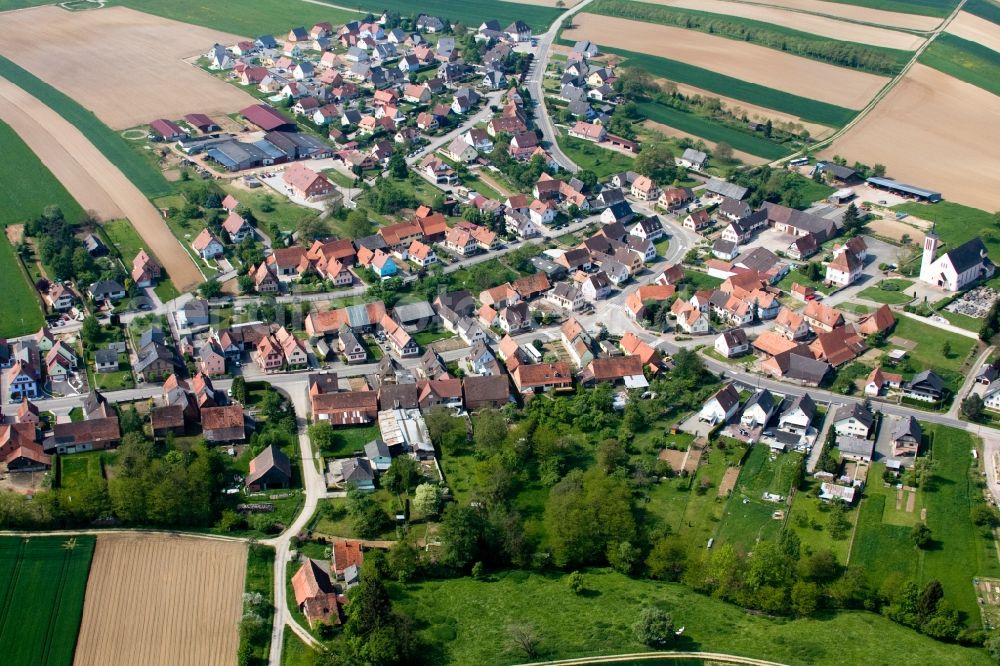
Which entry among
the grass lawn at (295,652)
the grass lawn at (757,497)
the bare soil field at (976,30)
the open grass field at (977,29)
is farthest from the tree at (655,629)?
the open grass field at (977,29)

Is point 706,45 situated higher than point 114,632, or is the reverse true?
point 706,45

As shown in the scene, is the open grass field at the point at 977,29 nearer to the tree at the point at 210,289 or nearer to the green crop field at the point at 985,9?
the green crop field at the point at 985,9

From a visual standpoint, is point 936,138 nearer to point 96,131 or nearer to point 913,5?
point 913,5

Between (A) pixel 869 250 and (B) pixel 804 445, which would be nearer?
(B) pixel 804 445

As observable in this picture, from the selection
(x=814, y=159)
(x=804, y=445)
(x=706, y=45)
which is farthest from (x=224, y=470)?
(x=706, y=45)

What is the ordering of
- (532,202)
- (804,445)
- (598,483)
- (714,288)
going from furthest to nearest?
(532,202) < (714,288) < (804,445) < (598,483)

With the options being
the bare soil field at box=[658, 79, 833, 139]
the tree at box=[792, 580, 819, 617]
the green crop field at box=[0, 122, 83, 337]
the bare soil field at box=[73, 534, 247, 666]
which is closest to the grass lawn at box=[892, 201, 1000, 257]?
the bare soil field at box=[658, 79, 833, 139]

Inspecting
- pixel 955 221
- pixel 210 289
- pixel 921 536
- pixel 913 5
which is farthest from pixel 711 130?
pixel 921 536

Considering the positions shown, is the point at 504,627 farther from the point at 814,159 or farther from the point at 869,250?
the point at 814,159
